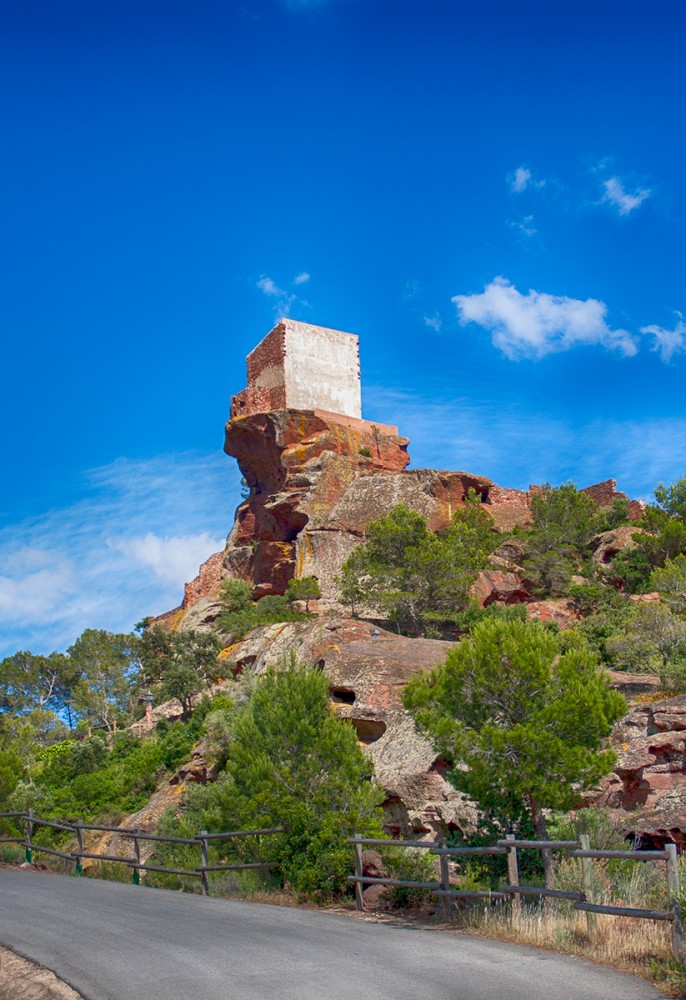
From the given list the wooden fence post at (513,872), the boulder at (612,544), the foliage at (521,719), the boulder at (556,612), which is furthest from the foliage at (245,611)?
the wooden fence post at (513,872)

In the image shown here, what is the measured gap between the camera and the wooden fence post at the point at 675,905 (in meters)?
8.21

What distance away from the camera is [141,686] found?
152 ft

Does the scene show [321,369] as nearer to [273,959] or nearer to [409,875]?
[409,875]

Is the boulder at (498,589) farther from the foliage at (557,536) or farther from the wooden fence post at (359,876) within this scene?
the wooden fence post at (359,876)

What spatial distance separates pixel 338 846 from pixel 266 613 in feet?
82.1

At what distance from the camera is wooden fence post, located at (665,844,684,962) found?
821 centimetres

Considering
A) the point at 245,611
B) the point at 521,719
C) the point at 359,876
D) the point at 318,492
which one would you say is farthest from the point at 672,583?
the point at 359,876

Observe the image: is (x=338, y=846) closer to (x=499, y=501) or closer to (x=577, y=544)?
(x=577, y=544)

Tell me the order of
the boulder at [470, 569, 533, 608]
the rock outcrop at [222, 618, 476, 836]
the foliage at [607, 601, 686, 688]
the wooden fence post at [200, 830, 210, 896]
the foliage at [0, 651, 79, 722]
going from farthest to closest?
1. the foliage at [0, 651, 79, 722]
2. the boulder at [470, 569, 533, 608]
3. the foliage at [607, 601, 686, 688]
4. the rock outcrop at [222, 618, 476, 836]
5. the wooden fence post at [200, 830, 210, 896]

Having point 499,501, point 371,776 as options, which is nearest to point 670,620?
point 371,776

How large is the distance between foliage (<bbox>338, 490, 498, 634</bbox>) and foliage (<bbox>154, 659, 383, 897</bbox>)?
18096 mm

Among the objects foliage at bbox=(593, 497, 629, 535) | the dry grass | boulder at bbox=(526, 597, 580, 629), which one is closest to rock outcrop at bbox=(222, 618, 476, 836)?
the dry grass

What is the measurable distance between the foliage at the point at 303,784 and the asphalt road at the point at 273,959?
1.11 metres

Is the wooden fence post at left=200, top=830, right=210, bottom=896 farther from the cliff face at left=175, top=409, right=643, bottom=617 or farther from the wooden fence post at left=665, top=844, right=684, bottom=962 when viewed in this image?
the cliff face at left=175, top=409, right=643, bottom=617
